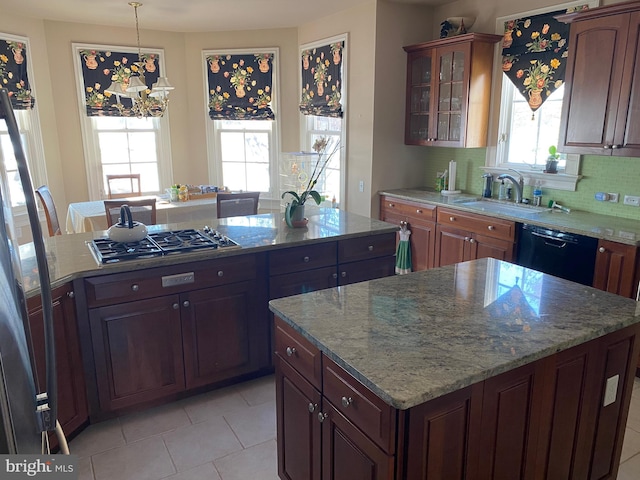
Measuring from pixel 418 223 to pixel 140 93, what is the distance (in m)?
3.12

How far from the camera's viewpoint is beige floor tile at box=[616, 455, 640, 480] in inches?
86.0

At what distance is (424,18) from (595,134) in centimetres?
238

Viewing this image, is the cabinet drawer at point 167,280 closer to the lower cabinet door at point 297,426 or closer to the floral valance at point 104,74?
the lower cabinet door at point 297,426

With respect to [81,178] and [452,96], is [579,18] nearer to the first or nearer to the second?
[452,96]

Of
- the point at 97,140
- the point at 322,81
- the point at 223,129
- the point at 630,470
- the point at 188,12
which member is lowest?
the point at 630,470

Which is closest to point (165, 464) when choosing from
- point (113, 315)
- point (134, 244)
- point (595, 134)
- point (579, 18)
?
point (113, 315)

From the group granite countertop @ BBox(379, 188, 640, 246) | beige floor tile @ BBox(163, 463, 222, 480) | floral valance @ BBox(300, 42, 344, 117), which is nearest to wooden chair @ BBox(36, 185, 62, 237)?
beige floor tile @ BBox(163, 463, 222, 480)

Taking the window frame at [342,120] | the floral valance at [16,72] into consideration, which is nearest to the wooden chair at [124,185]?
the floral valance at [16,72]

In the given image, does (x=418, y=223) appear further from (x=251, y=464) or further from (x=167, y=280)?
(x=251, y=464)

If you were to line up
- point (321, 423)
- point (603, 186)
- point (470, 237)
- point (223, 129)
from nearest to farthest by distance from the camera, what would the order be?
1. point (321, 423)
2. point (603, 186)
3. point (470, 237)
4. point (223, 129)

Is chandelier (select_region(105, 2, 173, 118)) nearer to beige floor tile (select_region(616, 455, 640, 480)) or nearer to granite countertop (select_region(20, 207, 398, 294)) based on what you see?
granite countertop (select_region(20, 207, 398, 294))

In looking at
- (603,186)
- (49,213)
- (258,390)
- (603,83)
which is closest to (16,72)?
(49,213)

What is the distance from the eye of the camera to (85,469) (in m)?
2.24

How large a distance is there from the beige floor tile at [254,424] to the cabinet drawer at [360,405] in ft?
3.47
